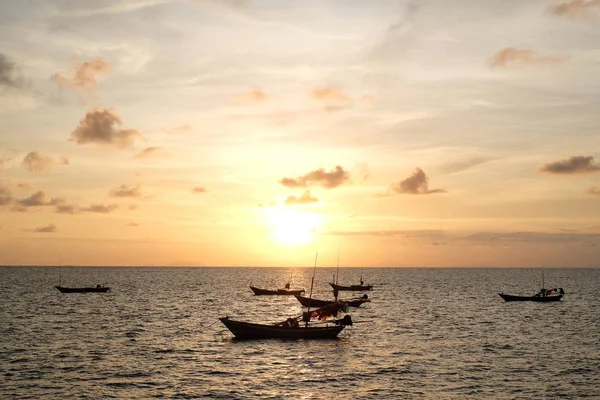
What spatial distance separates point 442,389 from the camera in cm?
4203

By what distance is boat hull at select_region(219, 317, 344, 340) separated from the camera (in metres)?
63.2

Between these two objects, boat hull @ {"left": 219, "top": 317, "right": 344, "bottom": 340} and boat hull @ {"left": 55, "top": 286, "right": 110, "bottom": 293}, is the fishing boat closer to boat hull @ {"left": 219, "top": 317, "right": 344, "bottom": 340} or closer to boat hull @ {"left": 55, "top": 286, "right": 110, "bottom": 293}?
boat hull @ {"left": 219, "top": 317, "right": 344, "bottom": 340}

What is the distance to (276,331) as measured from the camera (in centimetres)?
6319

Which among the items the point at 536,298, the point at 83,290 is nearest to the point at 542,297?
the point at 536,298

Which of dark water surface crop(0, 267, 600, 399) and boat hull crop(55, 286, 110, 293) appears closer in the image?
dark water surface crop(0, 267, 600, 399)

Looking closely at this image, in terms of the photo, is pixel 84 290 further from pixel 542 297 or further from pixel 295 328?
pixel 542 297

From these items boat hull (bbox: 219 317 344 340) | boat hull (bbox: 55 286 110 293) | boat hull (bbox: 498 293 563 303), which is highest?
boat hull (bbox: 498 293 563 303)

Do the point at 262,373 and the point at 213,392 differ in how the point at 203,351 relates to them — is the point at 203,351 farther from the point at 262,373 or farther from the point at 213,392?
the point at 213,392

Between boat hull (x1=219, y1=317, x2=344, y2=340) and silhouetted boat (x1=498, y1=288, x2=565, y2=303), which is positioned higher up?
silhouetted boat (x1=498, y1=288, x2=565, y2=303)

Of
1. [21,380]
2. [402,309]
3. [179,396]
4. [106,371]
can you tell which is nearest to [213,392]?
[179,396]

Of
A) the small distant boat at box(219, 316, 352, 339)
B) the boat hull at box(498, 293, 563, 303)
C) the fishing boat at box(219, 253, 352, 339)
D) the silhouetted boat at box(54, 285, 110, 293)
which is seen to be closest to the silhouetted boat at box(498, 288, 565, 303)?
the boat hull at box(498, 293, 563, 303)

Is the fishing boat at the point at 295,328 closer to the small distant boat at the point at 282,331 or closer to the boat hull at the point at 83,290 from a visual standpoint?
the small distant boat at the point at 282,331

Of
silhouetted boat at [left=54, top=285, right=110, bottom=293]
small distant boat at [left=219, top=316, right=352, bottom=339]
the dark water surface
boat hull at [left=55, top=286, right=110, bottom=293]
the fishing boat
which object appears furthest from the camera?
boat hull at [left=55, top=286, right=110, bottom=293]

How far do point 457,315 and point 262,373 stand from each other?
5646 cm
